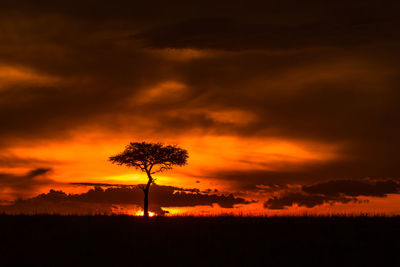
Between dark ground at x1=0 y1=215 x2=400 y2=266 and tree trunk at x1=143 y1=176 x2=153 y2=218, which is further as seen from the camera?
tree trunk at x1=143 y1=176 x2=153 y2=218

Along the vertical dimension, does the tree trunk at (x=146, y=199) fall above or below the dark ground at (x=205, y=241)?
above

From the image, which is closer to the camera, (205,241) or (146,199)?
(205,241)

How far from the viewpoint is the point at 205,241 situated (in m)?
28.3

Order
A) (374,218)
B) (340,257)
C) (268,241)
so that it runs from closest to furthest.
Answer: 1. (340,257)
2. (268,241)
3. (374,218)

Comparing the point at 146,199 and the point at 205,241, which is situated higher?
the point at 146,199

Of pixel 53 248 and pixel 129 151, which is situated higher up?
pixel 129 151

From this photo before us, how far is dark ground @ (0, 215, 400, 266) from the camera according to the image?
23188mm

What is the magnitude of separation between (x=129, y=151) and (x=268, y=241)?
39219mm

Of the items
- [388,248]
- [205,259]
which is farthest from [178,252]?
[388,248]

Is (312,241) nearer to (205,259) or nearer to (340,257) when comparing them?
(340,257)

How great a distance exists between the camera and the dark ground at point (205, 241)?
23188 millimetres

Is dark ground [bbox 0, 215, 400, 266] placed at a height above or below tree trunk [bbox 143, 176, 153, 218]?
below

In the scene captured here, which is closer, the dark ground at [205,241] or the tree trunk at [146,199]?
the dark ground at [205,241]

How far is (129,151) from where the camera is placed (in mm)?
65125
